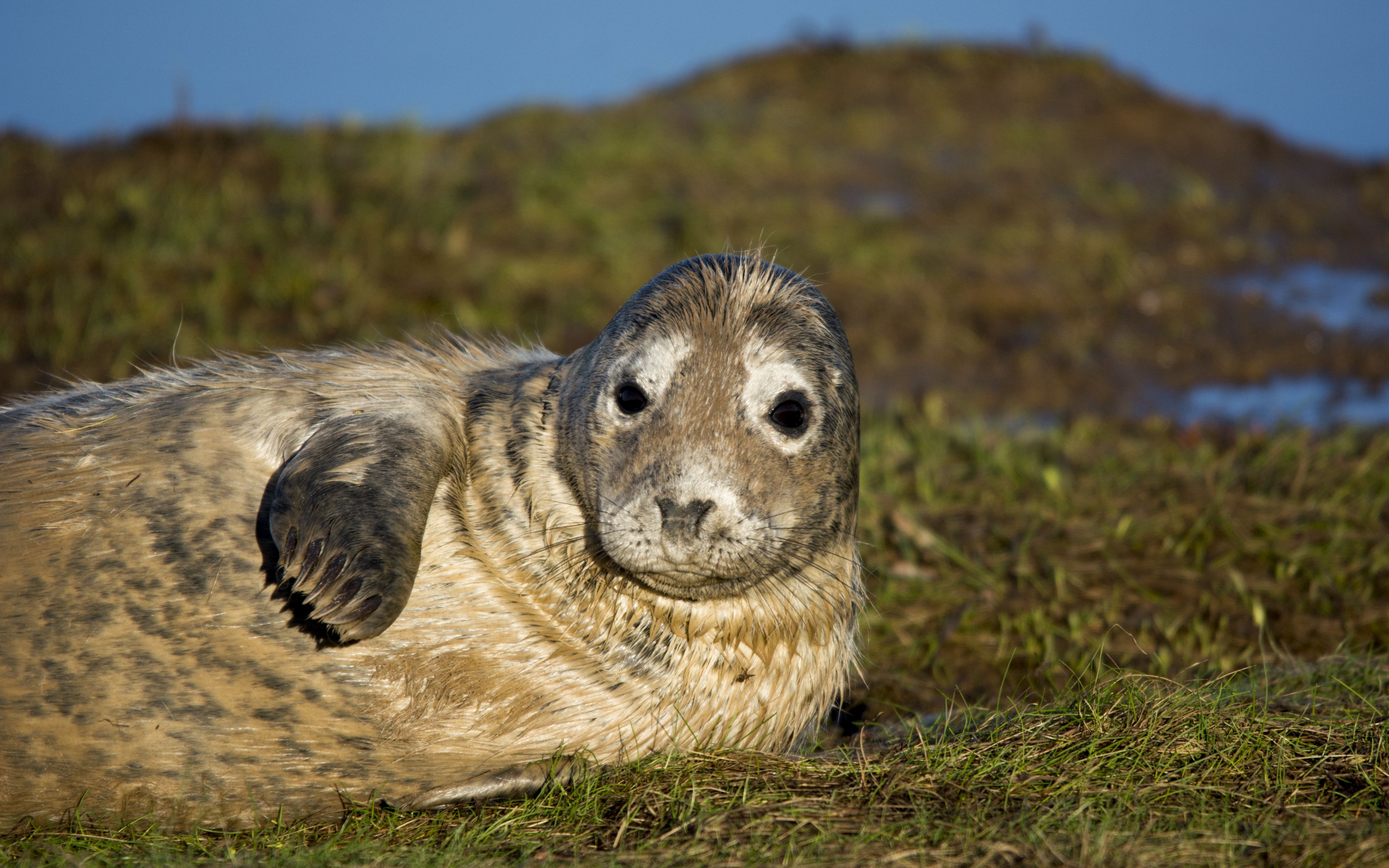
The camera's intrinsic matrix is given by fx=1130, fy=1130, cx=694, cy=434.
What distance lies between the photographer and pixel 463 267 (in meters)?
8.48

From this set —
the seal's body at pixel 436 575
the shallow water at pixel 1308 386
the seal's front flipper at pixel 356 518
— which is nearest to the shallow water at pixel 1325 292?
the shallow water at pixel 1308 386

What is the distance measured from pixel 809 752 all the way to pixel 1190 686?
1164 mm

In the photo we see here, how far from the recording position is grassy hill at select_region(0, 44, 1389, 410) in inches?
291

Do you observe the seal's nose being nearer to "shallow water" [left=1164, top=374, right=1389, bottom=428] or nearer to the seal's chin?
the seal's chin

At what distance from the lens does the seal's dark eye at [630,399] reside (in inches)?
110

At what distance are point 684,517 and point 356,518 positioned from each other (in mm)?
735

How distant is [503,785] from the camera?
2.66m

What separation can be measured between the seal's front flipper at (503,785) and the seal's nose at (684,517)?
632 mm

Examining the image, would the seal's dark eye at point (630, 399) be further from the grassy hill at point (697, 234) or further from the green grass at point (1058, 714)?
the grassy hill at point (697, 234)

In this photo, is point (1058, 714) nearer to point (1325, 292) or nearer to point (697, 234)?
point (697, 234)

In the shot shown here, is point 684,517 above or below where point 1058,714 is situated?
above

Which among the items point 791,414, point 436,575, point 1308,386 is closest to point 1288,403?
point 1308,386

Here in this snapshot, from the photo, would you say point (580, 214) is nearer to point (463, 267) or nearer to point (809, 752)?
point (463, 267)

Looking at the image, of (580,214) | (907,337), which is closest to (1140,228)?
(907,337)
